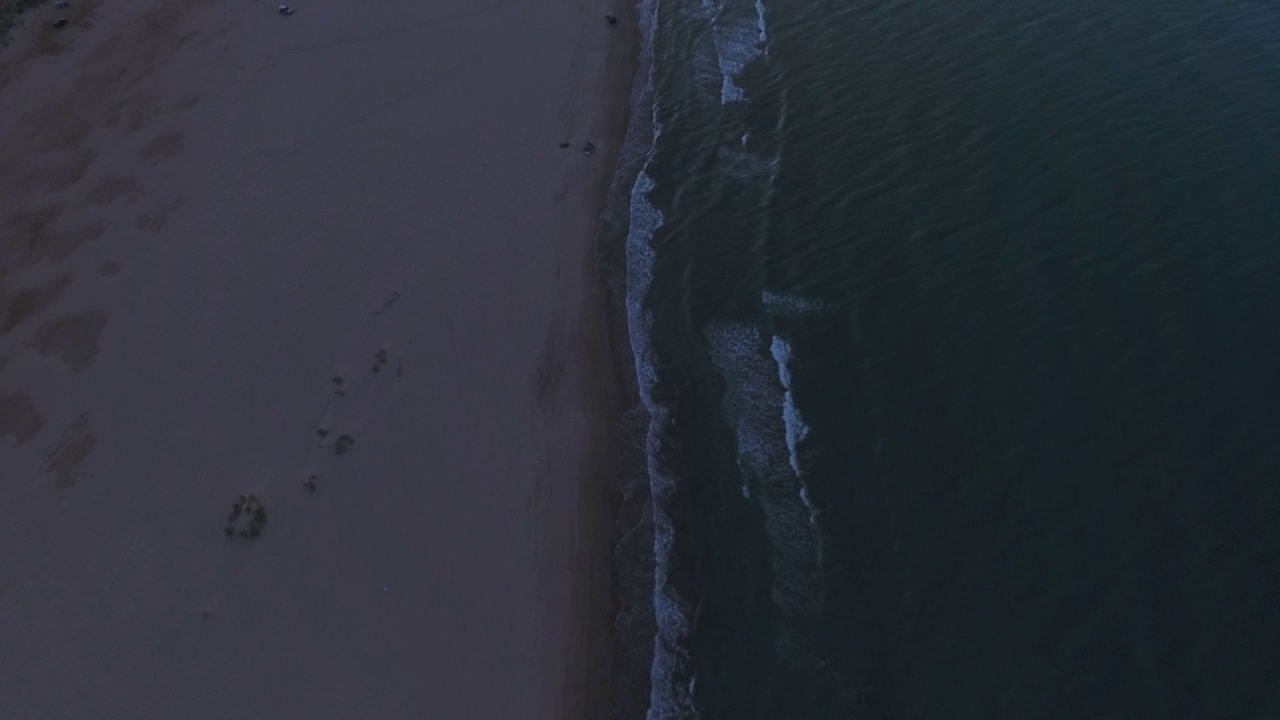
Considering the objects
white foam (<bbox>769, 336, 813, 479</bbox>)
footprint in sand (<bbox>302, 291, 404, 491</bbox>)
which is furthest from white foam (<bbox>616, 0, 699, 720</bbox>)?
footprint in sand (<bbox>302, 291, 404, 491</bbox>)

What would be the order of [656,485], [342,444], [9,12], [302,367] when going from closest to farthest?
[656,485] < [342,444] < [302,367] < [9,12]

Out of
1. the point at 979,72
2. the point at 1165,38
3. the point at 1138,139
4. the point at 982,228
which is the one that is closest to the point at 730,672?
the point at 982,228

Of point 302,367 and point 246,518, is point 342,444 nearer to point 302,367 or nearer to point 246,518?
point 246,518

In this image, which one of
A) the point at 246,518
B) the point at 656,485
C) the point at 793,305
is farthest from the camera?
the point at 793,305

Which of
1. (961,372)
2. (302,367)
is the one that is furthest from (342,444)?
(961,372)

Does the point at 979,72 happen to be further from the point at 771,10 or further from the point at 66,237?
the point at 66,237

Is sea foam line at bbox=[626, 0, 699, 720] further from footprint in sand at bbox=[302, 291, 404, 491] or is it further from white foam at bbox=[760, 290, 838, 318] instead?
footprint in sand at bbox=[302, 291, 404, 491]
